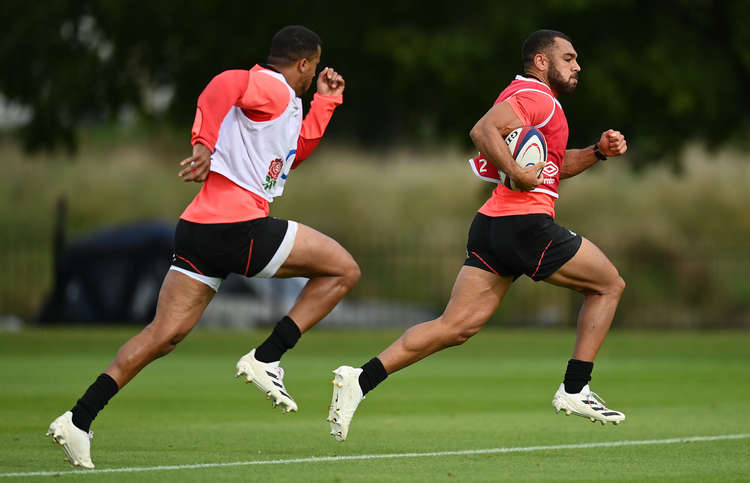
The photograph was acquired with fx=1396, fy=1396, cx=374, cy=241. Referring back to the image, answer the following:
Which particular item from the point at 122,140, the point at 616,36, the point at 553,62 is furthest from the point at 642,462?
the point at 122,140

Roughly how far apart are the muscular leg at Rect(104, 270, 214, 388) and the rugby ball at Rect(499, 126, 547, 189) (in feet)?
6.55

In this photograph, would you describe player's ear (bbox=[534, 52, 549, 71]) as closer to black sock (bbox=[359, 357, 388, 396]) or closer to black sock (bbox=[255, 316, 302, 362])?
black sock (bbox=[359, 357, 388, 396])

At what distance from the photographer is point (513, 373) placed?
Result: 15883 millimetres

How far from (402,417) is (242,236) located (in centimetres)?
354

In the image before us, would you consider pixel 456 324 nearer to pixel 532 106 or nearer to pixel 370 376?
pixel 370 376

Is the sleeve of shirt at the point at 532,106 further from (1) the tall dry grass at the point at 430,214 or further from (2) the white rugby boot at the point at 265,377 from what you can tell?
(1) the tall dry grass at the point at 430,214

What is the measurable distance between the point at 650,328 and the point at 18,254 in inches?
538

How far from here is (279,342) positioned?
8164mm

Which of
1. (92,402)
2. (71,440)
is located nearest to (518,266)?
(92,402)

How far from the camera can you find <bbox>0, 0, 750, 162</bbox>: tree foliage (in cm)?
2486

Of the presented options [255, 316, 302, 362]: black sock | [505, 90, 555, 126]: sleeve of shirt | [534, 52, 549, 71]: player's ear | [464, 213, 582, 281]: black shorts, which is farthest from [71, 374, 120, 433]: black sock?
[534, 52, 549, 71]: player's ear

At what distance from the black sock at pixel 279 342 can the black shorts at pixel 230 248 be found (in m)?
0.43

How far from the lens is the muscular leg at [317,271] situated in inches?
315

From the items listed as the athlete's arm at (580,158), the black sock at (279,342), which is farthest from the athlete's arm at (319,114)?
the athlete's arm at (580,158)
